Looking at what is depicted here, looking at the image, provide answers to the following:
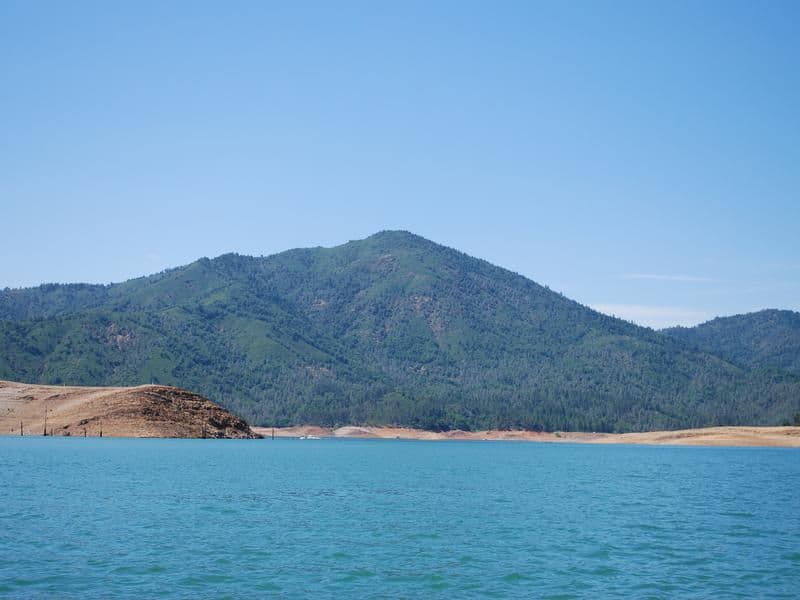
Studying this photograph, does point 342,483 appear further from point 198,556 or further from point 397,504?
point 198,556

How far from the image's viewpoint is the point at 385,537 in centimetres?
4916

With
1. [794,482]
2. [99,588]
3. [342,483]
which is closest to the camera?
[99,588]

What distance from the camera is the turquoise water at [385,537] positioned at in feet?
121

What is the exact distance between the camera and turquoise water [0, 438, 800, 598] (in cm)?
3697

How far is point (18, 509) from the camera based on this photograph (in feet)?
186

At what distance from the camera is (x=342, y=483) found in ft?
282

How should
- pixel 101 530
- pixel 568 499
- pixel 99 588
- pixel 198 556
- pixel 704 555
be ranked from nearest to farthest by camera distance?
1. pixel 99 588
2. pixel 198 556
3. pixel 704 555
4. pixel 101 530
5. pixel 568 499

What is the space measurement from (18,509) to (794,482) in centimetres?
7789

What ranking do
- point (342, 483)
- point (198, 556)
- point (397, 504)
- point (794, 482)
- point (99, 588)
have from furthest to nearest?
point (794, 482), point (342, 483), point (397, 504), point (198, 556), point (99, 588)

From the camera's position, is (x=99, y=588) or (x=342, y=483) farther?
(x=342, y=483)

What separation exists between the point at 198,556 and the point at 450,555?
1215cm

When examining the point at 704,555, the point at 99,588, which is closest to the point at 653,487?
the point at 704,555

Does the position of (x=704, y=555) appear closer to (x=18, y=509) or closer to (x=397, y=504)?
(x=397, y=504)

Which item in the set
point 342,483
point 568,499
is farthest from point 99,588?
point 342,483
